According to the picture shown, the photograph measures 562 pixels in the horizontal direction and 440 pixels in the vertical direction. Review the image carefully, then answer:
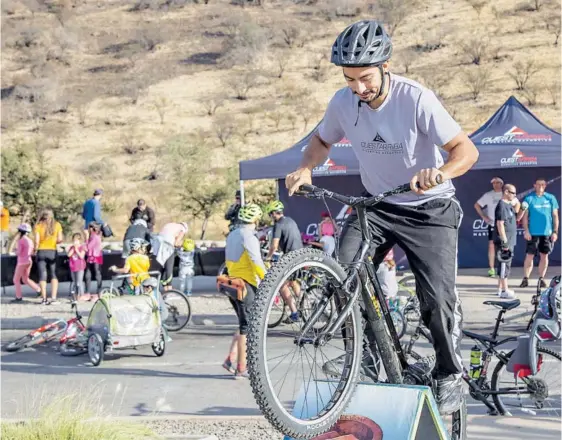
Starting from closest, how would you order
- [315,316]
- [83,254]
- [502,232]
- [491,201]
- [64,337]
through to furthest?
[315,316]
[64,337]
[502,232]
[83,254]
[491,201]

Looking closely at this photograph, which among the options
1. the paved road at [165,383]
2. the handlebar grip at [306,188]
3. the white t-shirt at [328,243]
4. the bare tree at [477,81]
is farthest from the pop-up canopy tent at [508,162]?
the bare tree at [477,81]

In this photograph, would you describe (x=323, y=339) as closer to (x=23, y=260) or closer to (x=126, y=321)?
(x=126, y=321)

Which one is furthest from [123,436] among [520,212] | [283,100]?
[283,100]

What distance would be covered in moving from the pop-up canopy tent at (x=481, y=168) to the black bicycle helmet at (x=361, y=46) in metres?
12.4

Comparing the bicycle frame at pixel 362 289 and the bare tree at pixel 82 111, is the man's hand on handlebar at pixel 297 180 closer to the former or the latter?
the bicycle frame at pixel 362 289

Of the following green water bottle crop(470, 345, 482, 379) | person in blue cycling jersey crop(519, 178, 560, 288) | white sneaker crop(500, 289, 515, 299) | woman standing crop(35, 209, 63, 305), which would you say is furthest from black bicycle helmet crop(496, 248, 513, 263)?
woman standing crop(35, 209, 63, 305)

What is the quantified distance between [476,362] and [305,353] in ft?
12.8

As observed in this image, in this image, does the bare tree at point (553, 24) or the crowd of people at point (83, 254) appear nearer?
the crowd of people at point (83, 254)

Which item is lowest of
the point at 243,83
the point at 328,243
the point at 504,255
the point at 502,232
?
the point at 504,255

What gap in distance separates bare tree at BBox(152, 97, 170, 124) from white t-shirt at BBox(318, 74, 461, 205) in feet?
142

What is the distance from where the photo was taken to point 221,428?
24.0 ft

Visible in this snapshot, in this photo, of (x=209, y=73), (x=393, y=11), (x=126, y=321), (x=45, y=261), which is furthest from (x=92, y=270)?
(x=393, y=11)

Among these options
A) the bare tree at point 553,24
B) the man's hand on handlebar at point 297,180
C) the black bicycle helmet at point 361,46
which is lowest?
the man's hand on handlebar at point 297,180

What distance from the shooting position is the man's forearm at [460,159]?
457 cm
